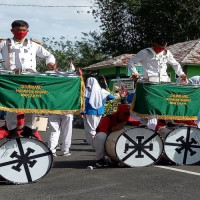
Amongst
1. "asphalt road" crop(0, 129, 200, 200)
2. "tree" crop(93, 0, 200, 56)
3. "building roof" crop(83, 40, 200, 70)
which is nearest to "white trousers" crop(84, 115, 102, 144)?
"asphalt road" crop(0, 129, 200, 200)

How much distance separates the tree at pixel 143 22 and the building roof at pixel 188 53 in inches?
324

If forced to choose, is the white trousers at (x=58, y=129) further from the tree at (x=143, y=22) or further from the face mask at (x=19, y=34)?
the tree at (x=143, y=22)

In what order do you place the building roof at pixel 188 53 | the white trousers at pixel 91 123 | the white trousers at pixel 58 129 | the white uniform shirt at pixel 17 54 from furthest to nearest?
1. the building roof at pixel 188 53
2. the white trousers at pixel 91 123
3. the white trousers at pixel 58 129
4. the white uniform shirt at pixel 17 54

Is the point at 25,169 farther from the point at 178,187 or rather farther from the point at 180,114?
the point at 180,114

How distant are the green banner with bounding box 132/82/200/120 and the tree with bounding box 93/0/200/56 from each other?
3306cm

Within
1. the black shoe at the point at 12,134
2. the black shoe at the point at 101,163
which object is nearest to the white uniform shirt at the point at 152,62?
the black shoe at the point at 101,163

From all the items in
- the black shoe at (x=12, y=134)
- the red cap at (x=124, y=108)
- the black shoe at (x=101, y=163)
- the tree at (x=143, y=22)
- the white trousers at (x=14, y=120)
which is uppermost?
the tree at (x=143, y=22)

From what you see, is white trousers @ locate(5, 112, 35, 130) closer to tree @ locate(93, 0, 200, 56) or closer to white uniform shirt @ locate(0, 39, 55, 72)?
white uniform shirt @ locate(0, 39, 55, 72)

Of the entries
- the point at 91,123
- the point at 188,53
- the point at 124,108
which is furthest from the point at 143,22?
the point at 124,108

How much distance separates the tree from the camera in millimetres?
42500

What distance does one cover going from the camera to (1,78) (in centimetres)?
764

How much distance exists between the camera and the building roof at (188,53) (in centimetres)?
3008

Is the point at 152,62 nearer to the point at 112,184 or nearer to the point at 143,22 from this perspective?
the point at 112,184

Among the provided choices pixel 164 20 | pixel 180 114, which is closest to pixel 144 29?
pixel 164 20
